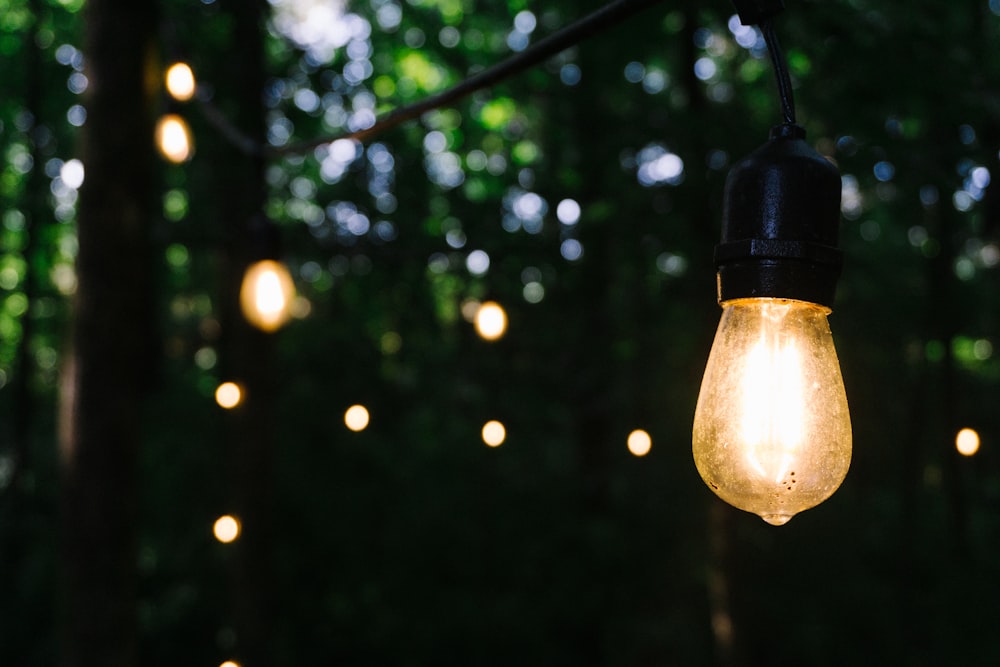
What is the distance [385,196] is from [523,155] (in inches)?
180

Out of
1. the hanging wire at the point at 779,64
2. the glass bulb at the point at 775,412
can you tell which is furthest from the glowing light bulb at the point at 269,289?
the hanging wire at the point at 779,64

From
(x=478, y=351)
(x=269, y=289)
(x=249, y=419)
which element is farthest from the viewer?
(x=478, y=351)

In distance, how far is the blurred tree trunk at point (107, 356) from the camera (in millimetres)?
3404

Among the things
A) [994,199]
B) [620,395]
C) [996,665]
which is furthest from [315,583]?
[994,199]

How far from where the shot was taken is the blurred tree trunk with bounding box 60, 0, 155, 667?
3404 mm

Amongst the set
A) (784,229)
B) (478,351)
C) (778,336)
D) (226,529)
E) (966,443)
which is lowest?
(226,529)

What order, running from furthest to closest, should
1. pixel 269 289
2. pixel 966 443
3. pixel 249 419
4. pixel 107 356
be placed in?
pixel 249 419, pixel 107 356, pixel 269 289, pixel 966 443

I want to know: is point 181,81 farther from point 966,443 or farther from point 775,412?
point 966,443

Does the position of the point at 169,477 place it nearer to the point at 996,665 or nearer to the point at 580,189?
the point at 580,189

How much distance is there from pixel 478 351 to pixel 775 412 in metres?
7.33

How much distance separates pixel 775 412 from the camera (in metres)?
1.13

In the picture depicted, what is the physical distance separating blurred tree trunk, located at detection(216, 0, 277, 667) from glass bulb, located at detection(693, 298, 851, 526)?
5.31 metres

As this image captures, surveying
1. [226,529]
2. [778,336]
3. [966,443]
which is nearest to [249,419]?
[226,529]

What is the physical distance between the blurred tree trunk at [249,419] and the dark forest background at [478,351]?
24mm
